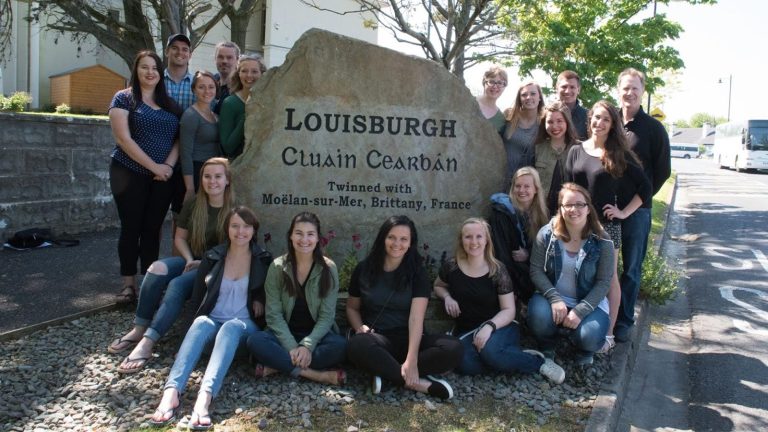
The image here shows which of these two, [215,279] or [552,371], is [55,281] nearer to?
[215,279]

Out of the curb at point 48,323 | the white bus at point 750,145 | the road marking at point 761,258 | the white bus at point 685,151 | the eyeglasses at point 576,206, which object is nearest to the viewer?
the eyeglasses at point 576,206

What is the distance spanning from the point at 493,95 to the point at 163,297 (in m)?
3.01

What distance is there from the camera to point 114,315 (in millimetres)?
5051

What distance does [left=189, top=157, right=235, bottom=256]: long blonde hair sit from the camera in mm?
4559

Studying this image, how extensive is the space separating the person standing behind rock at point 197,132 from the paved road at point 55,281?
1353mm

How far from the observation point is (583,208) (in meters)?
4.27

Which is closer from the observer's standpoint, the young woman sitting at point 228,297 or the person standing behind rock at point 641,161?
the young woman sitting at point 228,297

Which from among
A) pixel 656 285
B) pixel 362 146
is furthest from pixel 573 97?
pixel 656 285

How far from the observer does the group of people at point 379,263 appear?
3.88 meters

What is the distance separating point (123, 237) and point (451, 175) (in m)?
2.58

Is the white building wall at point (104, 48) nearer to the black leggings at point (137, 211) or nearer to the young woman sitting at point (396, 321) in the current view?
the black leggings at point (137, 211)

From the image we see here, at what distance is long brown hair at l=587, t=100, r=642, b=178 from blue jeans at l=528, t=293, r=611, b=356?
98 cm

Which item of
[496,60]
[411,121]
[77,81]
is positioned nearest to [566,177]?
[411,121]

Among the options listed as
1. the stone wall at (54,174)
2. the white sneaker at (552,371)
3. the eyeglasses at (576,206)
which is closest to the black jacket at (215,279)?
the white sneaker at (552,371)
